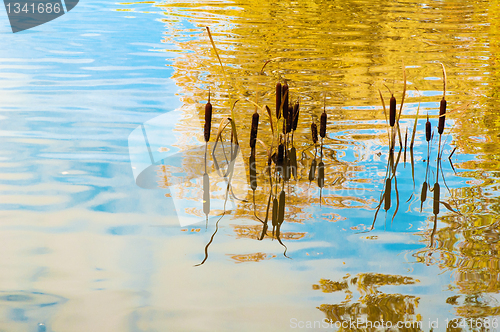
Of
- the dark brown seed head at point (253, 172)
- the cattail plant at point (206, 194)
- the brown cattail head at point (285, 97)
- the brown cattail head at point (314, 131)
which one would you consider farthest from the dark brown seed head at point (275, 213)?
the brown cattail head at point (314, 131)

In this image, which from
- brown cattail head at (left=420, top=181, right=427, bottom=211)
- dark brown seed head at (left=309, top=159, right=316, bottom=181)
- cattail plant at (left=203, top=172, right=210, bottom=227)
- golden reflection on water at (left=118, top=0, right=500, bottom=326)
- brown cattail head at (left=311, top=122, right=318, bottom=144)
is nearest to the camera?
golden reflection on water at (left=118, top=0, right=500, bottom=326)

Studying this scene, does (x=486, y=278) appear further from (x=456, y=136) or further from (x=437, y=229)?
(x=456, y=136)

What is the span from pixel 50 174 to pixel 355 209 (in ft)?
6.39

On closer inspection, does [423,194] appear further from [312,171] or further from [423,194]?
[312,171]

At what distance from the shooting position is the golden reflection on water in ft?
8.27

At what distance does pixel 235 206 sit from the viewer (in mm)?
3002

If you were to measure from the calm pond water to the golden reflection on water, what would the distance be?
2cm

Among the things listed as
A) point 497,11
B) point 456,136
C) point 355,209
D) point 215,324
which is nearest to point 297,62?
point 456,136

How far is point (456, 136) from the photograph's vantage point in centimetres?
413

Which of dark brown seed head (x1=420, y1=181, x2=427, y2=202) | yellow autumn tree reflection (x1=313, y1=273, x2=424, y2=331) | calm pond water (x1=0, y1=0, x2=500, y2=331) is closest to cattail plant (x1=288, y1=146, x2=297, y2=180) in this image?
calm pond water (x1=0, y1=0, x2=500, y2=331)

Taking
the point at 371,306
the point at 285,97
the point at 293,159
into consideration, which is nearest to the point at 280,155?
the point at 293,159

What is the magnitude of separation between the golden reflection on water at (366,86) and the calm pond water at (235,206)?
0.06 feet

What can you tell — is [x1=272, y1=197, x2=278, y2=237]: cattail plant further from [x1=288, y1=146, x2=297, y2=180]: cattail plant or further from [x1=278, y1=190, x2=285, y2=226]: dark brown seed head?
[x1=288, y1=146, x2=297, y2=180]: cattail plant

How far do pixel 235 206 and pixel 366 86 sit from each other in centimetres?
306
